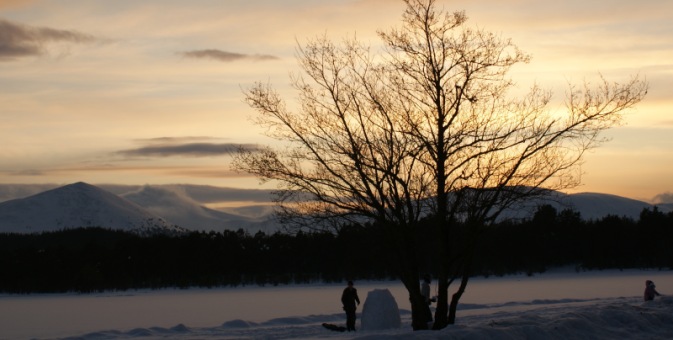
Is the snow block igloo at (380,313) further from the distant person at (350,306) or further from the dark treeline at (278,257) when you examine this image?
the dark treeline at (278,257)

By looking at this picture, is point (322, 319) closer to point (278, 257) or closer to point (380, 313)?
point (380, 313)

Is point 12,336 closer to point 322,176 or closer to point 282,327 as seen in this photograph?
point 282,327

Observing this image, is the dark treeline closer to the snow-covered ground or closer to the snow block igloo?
the snow-covered ground

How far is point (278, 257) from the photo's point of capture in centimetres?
10344

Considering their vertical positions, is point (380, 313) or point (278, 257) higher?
point (278, 257)

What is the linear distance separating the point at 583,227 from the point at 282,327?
3039 inches

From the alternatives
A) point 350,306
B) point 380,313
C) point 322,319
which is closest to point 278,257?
point 322,319

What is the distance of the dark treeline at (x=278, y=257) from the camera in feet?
308

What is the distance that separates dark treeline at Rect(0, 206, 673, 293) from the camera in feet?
308

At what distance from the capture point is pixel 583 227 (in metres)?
103

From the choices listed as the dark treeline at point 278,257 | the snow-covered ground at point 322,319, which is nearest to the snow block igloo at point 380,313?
the snow-covered ground at point 322,319

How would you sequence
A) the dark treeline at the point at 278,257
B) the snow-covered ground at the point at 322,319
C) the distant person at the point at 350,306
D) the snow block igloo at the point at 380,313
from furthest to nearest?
the dark treeline at the point at 278,257
the distant person at the point at 350,306
the snow block igloo at the point at 380,313
the snow-covered ground at the point at 322,319

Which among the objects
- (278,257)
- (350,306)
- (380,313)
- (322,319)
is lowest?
(322,319)

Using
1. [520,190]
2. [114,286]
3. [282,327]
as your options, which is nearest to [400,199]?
[520,190]
